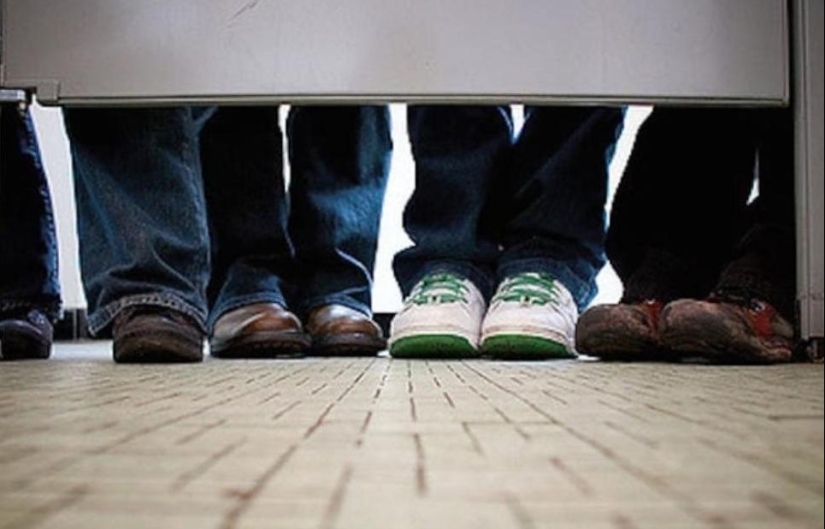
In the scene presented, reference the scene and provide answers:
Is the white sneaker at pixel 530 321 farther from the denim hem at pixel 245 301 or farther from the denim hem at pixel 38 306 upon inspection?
the denim hem at pixel 38 306

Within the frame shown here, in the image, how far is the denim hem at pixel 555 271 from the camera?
1.08 meters

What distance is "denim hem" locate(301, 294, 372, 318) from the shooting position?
1188 mm

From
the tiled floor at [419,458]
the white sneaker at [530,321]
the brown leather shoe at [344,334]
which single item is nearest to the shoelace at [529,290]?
the white sneaker at [530,321]

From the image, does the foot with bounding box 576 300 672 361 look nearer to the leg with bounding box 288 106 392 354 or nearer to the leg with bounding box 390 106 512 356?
the leg with bounding box 390 106 512 356

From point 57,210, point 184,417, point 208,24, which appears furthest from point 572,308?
point 57,210

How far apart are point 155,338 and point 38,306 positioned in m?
0.37

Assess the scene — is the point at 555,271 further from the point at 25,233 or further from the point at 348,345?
the point at 25,233

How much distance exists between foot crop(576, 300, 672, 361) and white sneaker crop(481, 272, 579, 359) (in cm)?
5

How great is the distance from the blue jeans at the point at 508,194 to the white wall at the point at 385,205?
173 millimetres

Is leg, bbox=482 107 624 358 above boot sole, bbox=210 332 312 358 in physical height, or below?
above

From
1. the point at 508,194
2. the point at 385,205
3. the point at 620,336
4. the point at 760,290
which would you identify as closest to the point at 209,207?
the point at 508,194

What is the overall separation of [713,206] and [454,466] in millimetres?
786

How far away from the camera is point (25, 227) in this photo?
4.07 ft

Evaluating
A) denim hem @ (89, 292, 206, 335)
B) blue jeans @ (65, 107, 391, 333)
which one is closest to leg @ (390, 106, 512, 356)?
blue jeans @ (65, 107, 391, 333)
